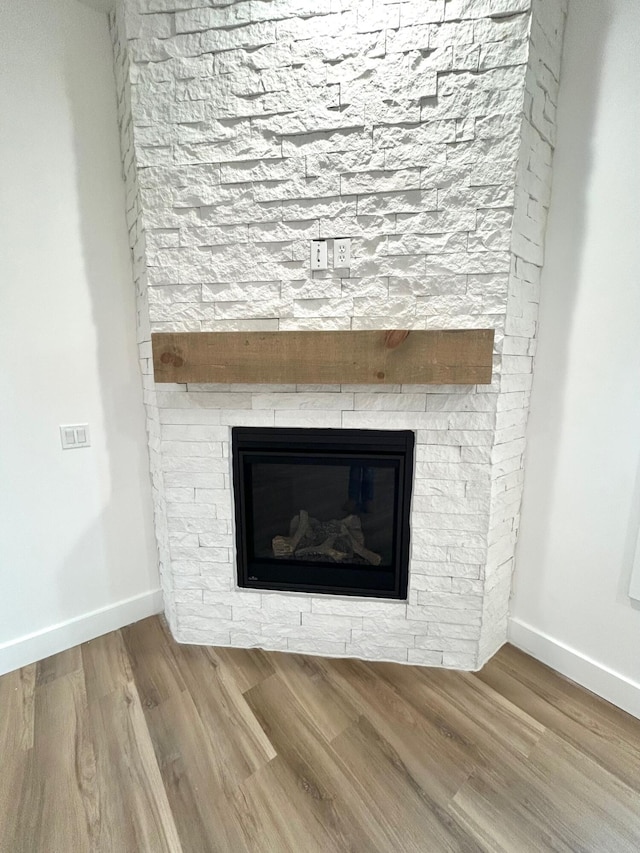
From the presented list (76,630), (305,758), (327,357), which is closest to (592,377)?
(327,357)

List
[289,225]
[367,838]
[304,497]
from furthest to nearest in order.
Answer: [304,497], [289,225], [367,838]

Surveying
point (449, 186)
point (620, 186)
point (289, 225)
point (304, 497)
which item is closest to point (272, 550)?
point (304, 497)

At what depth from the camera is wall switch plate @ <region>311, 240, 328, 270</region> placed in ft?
4.29

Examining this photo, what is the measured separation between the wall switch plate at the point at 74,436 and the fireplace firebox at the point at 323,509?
68 cm

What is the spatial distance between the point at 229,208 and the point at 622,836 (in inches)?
88.3

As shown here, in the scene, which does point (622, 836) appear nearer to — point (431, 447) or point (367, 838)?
point (367, 838)

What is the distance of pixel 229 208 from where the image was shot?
1334 mm

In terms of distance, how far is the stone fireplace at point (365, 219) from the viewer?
47.0 inches

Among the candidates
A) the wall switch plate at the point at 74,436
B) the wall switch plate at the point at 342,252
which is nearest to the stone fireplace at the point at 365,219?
the wall switch plate at the point at 342,252

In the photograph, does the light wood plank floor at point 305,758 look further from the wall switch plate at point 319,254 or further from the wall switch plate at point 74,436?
the wall switch plate at point 319,254

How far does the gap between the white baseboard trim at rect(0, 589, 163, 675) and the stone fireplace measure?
2.18 ft

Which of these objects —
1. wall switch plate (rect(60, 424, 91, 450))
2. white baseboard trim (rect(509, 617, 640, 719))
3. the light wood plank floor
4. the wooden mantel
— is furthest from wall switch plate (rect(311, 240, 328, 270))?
white baseboard trim (rect(509, 617, 640, 719))

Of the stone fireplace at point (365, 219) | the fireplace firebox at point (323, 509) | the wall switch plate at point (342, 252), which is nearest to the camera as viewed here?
the stone fireplace at point (365, 219)

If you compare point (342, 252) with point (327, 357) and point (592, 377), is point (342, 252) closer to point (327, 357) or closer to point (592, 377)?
point (327, 357)
